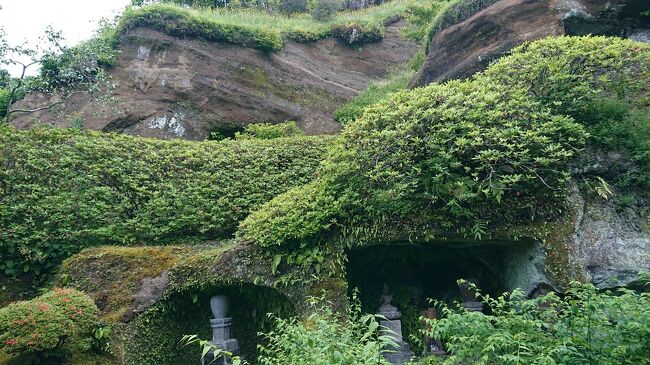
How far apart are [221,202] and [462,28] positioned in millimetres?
7374

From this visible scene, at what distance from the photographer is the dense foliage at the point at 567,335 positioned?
392cm

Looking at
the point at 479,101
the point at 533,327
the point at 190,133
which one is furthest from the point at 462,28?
the point at 533,327

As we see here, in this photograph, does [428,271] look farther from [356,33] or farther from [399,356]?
[356,33]

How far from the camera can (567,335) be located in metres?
4.31

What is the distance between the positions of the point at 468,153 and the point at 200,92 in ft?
31.9

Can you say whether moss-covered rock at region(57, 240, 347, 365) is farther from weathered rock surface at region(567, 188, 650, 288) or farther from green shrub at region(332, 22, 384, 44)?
green shrub at region(332, 22, 384, 44)

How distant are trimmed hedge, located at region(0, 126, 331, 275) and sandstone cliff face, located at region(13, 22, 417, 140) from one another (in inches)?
132

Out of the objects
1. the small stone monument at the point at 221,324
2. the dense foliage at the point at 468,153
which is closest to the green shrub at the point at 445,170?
the dense foliage at the point at 468,153

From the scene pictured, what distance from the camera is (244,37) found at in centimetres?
1552

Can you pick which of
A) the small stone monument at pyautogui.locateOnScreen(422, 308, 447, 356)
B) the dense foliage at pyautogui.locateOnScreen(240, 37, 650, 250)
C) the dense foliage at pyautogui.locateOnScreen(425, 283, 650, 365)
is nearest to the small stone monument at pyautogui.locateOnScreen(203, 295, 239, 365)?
the dense foliage at pyautogui.locateOnScreen(240, 37, 650, 250)

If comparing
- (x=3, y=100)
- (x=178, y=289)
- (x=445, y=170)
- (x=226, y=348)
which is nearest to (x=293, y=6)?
(x=3, y=100)

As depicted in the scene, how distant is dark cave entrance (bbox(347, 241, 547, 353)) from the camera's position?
22.6 feet

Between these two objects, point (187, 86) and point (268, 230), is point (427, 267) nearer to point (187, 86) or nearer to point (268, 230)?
point (268, 230)

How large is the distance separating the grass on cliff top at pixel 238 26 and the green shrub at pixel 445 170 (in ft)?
31.9
